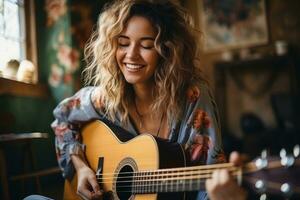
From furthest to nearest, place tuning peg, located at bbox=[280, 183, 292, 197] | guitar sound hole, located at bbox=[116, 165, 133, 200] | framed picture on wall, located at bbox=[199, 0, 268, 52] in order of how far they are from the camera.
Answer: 1. framed picture on wall, located at bbox=[199, 0, 268, 52]
2. guitar sound hole, located at bbox=[116, 165, 133, 200]
3. tuning peg, located at bbox=[280, 183, 292, 197]

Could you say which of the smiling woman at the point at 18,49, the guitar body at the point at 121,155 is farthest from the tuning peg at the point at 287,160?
the smiling woman at the point at 18,49

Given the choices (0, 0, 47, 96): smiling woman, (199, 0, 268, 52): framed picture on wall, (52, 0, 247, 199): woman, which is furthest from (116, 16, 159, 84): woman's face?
(199, 0, 268, 52): framed picture on wall

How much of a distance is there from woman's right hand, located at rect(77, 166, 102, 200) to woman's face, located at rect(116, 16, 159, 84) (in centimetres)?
36

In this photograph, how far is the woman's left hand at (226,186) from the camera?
879 millimetres

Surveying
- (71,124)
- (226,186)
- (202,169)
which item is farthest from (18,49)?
(226,186)

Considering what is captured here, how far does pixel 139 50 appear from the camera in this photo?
4.50 ft

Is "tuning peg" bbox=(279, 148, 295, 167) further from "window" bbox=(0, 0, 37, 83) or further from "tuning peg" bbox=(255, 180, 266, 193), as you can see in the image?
"window" bbox=(0, 0, 37, 83)

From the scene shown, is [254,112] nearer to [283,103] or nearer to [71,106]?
[283,103]

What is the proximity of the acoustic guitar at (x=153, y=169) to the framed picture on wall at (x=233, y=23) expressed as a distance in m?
3.79

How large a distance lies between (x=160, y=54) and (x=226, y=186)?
2.01ft

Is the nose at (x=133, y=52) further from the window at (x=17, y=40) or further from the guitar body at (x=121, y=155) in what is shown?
the window at (x=17, y=40)

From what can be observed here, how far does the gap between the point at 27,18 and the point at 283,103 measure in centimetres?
298

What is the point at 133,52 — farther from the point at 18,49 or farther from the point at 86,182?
the point at 18,49

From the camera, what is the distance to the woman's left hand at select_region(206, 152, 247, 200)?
0.88 m
